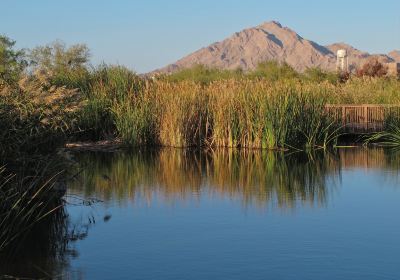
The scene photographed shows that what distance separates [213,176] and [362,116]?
951 centimetres

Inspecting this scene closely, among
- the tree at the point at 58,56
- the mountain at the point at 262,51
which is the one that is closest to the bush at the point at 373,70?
the tree at the point at 58,56

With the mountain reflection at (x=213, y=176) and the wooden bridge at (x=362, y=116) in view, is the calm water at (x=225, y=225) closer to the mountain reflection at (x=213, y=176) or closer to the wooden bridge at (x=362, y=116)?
the mountain reflection at (x=213, y=176)

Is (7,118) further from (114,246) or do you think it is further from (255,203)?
(255,203)

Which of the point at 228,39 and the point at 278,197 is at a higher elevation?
the point at 228,39

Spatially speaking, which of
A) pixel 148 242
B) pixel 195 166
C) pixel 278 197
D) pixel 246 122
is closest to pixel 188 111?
pixel 246 122

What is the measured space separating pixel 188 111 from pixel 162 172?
542 centimetres

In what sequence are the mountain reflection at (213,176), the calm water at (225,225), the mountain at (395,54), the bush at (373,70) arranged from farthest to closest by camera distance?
the mountain at (395,54)
the bush at (373,70)
the mountain reflection at (213,176)
the calm water at (225,225)

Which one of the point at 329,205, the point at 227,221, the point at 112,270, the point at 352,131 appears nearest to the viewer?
the point at 112,270

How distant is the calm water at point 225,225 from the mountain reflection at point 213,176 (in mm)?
32

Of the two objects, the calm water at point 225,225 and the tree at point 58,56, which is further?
the tree at point 58,56

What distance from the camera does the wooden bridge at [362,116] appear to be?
20906 millimetres

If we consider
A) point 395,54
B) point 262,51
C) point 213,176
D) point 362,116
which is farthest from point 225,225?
point 395,54

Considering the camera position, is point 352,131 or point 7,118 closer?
point 7,118

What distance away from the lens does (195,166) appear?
1509cm
